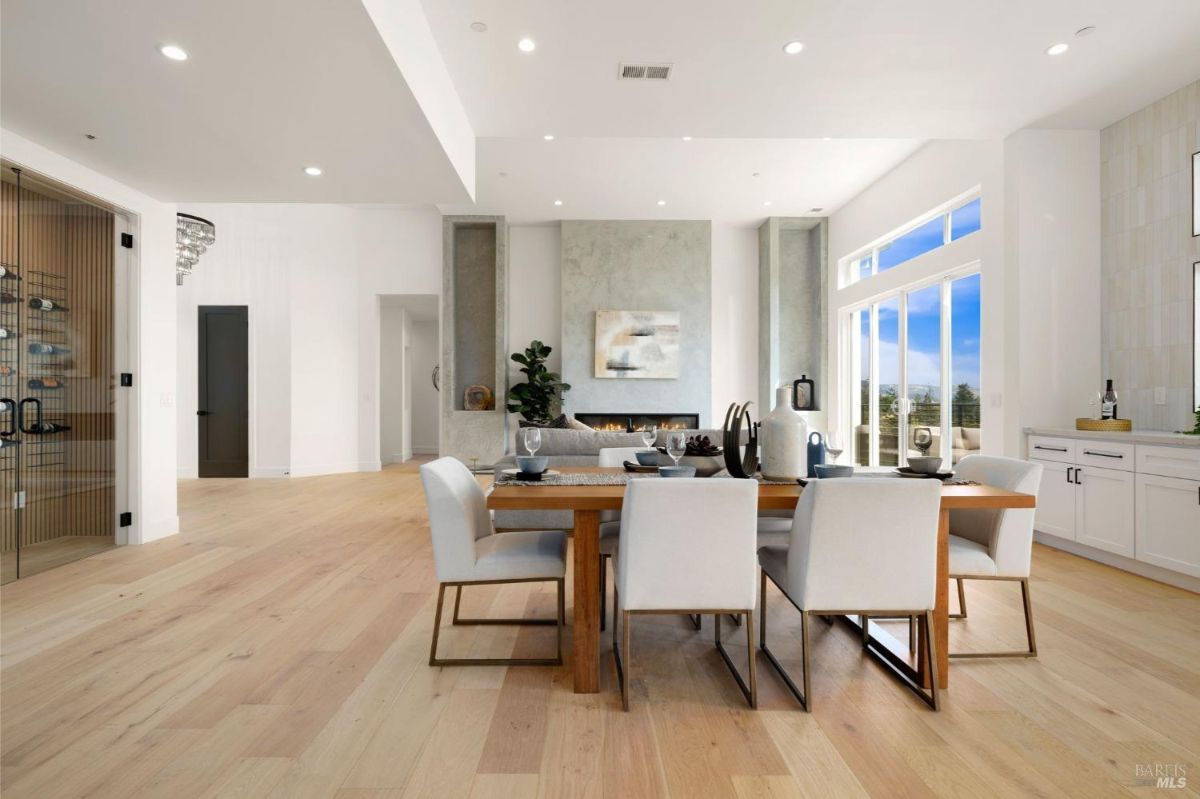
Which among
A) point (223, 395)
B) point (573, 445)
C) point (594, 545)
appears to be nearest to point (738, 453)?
point (594, 545)

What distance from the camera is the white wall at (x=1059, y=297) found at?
14.2 feet

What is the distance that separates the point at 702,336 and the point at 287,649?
682 centimetres

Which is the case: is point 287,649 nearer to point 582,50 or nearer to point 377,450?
point 582,50

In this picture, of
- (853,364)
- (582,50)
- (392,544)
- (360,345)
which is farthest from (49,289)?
(853,364)

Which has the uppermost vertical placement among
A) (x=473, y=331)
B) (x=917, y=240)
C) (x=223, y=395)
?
(x=917, y=240)

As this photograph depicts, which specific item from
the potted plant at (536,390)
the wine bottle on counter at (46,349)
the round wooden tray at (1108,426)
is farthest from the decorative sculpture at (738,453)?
the potted plant at (536,390)

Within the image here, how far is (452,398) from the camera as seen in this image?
8141mm

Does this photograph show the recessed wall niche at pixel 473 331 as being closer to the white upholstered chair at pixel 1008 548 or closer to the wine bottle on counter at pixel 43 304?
the wine bottle on counter at pixel 43 304

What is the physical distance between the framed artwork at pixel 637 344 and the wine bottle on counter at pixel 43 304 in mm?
5648

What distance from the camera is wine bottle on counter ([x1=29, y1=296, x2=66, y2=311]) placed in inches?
143

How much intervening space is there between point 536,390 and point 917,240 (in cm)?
485

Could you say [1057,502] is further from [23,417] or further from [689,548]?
[23,417]

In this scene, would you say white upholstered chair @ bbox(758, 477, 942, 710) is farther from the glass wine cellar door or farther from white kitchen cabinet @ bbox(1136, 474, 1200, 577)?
the glass wine cellar door

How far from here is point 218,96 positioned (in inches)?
115
